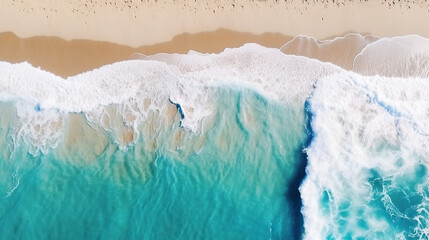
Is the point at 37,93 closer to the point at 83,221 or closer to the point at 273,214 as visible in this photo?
the point at 83,221

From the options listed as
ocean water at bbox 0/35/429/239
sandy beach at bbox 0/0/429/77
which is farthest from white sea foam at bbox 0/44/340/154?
sandy beach at bbox 0/0/429/77

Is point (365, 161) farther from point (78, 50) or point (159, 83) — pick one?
point (78, 50)

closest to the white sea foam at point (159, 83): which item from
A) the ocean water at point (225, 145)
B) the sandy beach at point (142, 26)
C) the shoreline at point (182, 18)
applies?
the ocean water at point (225, 145)

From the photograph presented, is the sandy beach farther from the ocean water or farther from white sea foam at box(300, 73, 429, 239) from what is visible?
white sea foam at box(300, 73, 429, 239)

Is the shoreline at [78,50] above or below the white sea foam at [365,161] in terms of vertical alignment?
above

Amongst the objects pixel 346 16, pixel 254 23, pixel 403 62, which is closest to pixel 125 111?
pixel 254 23

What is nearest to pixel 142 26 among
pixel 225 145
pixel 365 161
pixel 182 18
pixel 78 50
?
pixel 182 18

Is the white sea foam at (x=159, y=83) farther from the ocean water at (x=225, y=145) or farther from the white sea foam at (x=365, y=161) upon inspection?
the white sea foam at (x=365, y=161)
